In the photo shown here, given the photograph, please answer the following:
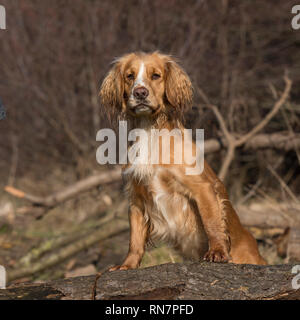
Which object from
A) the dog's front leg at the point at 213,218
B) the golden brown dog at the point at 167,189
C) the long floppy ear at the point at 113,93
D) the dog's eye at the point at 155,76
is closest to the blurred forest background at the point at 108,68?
the long floppy ear at the point at 113,93

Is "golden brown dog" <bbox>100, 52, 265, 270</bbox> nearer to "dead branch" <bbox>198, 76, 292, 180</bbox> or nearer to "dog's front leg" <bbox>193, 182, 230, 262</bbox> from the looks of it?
"dog's front leg" <bbox>193, 182, 230, 262</bbox>

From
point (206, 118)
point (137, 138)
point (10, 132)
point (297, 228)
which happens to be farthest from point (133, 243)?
point (10, 132)

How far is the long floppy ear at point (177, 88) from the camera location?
4070mm

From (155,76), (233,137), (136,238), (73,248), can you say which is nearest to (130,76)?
(155,76)

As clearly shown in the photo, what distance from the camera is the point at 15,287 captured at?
10.4 ft

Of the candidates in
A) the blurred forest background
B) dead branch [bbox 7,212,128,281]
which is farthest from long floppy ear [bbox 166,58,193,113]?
the blurred forest background

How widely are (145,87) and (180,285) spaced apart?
1.57 metres

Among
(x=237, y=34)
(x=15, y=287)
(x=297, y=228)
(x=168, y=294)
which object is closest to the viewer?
(x=168, y=294)

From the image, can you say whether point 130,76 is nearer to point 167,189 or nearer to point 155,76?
point 155,76

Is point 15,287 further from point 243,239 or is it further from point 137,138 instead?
point 243,239

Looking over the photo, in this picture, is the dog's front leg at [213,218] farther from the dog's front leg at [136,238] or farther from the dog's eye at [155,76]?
the dog's eye at [155,76]

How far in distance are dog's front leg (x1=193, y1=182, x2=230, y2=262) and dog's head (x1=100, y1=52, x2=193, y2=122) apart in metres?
0.74

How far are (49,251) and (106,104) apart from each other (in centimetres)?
284
